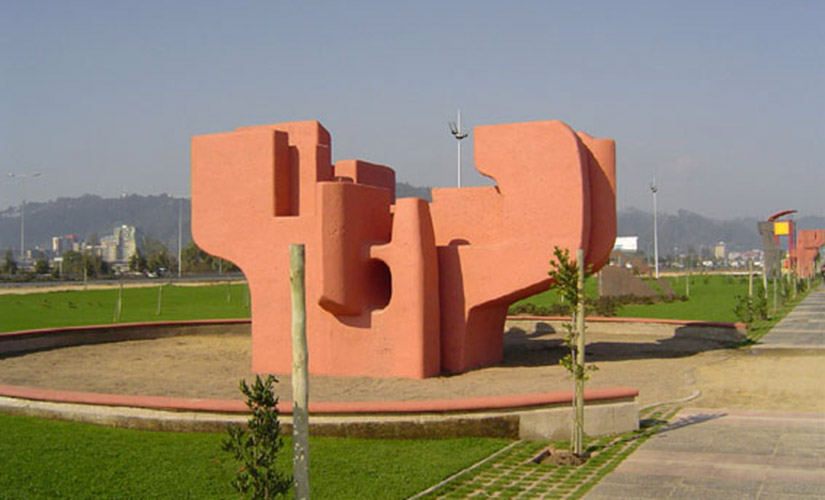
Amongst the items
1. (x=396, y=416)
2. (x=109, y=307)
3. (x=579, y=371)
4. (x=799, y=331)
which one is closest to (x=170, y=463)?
(x=396, y=416)

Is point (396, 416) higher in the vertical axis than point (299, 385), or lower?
lower

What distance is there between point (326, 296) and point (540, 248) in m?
4.43

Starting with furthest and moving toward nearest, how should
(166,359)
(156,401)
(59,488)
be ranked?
1. (166,359)
2. (156,401)
3. (59,488)

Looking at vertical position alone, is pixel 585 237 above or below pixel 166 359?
above

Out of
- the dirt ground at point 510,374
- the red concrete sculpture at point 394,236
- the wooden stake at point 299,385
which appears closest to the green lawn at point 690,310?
the dirt ground at point 510,374

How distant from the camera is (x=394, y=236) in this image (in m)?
16.6

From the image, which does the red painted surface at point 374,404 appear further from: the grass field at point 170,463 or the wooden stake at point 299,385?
the wooden stake at point 299,385

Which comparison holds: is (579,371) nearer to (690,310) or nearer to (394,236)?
(394,236)

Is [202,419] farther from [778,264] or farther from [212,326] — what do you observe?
[778,264]

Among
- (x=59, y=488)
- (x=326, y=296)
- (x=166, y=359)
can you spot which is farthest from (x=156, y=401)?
(x=166, y=359)

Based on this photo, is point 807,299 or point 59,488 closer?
point 59,488

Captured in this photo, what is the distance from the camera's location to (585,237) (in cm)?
1630

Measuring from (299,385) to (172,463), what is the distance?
13.2 ft

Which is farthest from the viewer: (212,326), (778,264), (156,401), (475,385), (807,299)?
(807,299)
